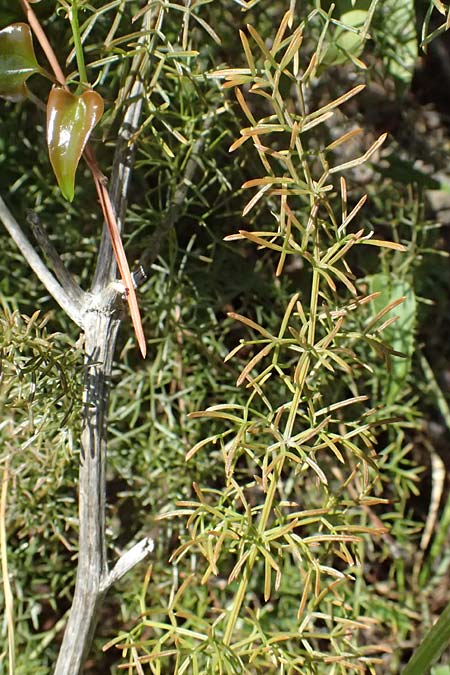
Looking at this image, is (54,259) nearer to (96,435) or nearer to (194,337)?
(96,435)

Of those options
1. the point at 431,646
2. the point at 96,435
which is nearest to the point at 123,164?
the point at 96,435

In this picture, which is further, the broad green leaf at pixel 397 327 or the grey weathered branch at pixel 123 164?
the broad green leaf at pixel 397 327

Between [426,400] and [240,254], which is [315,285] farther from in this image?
[426,400]

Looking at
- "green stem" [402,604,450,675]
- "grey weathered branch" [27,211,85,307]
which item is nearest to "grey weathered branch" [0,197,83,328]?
"grey weathered branch" [27,211,85,307]

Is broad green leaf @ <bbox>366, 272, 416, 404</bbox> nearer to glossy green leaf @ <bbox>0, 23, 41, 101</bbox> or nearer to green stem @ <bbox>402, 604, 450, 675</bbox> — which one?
green stem @ <bbox>402, 604, 450, 675</bbox>

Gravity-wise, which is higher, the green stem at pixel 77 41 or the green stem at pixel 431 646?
the green stem at pixel 77 41

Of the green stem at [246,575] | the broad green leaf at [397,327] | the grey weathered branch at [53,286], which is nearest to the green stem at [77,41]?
the grey weathered branch at [53,286]

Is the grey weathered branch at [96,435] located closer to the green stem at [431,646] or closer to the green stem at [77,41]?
the green stem at [77,41]
